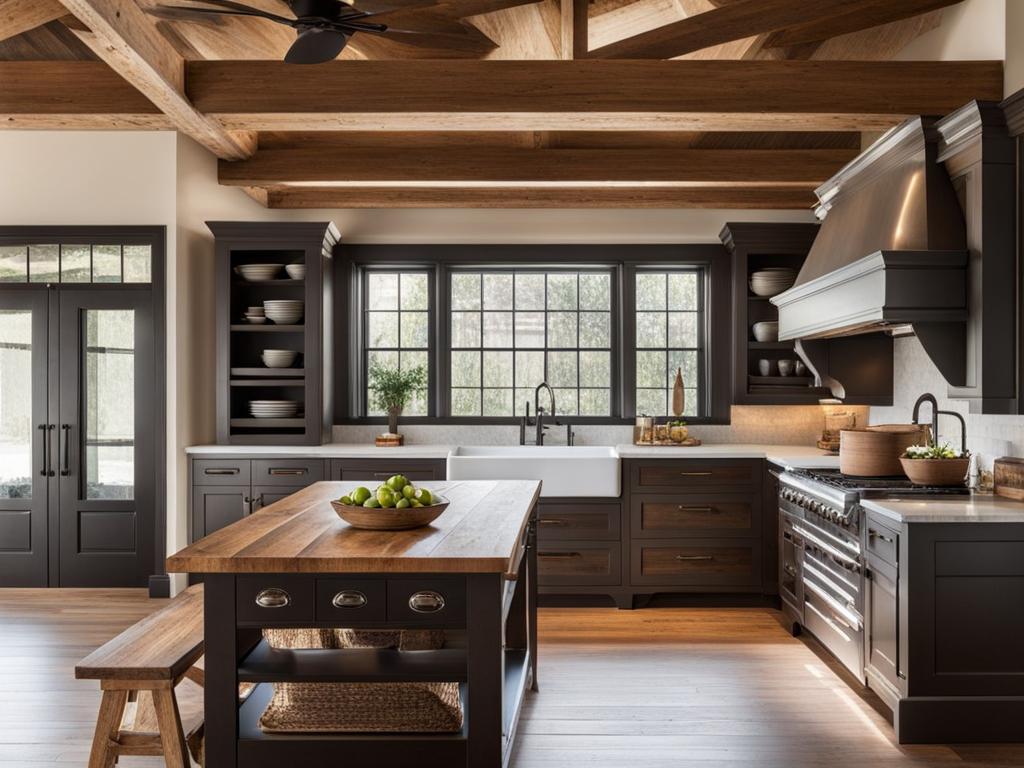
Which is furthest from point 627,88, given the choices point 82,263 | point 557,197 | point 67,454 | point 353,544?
point 67,454

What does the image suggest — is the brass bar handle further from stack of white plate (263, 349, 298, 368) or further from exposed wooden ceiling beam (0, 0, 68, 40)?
exposed wooden ceiling beam (0, 0, 68, 40)

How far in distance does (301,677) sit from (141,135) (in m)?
4.24

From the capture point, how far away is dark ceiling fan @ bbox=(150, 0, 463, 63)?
9.00 ft

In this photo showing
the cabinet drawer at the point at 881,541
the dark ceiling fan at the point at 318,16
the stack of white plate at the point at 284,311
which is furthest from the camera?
the stack of white plate at the point at 284,311

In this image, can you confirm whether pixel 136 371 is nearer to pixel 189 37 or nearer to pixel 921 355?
pixel 189 37

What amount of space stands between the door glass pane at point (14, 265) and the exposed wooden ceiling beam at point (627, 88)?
7.91 ft

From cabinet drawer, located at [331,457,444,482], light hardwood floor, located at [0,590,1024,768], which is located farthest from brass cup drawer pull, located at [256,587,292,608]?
cabinet drawer, located at [331,457,444,482]

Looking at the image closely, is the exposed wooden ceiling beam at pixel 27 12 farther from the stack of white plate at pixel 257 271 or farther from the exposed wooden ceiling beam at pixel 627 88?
the stack of white plate at pixel 257 271

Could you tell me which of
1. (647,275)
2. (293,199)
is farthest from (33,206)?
(647,275)

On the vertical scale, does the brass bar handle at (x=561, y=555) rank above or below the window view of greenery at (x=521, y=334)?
below

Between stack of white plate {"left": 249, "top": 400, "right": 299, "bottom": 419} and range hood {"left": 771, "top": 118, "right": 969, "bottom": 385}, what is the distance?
11.7 feet

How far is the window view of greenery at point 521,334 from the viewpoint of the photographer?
6133 mm

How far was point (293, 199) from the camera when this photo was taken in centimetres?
603

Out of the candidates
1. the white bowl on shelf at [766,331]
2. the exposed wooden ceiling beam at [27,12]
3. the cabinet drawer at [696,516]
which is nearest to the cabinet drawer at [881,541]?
the cabinet drawer at [696,516]
